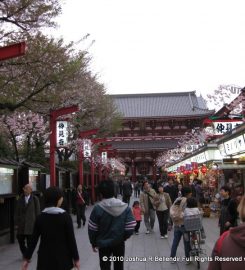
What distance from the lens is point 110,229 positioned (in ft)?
18.9

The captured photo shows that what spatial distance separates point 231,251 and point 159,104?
213ft

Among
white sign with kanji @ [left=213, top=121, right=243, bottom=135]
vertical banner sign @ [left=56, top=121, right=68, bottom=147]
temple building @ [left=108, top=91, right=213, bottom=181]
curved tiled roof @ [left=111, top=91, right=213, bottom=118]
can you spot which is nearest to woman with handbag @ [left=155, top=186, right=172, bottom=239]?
white sign with kanji @ [left=213, top=121, right=243, bottom=135]

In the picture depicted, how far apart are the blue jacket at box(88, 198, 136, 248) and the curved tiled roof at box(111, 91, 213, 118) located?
56.5 m

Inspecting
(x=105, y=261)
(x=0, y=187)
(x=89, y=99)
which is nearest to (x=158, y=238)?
(x=0, y=187)

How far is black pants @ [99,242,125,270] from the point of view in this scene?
5812 millimetres

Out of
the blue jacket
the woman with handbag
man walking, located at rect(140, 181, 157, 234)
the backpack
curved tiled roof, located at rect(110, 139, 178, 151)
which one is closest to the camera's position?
the blue jacket

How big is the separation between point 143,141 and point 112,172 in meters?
9.82

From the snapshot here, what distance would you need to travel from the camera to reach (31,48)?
12.1 metres

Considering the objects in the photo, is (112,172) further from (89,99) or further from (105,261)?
(105,261)

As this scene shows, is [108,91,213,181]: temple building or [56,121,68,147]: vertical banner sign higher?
[108,91,213,181]: temple building

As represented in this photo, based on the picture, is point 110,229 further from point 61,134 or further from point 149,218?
point 61,134

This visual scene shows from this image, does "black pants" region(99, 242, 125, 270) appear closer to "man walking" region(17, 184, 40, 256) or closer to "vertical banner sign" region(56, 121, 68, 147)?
"man walking" region(17, 184, 40, 256)

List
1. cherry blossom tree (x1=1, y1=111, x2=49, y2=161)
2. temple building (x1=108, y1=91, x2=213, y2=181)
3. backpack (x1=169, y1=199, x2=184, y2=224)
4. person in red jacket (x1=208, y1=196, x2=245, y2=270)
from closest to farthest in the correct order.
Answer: person in red jacket (x1=208, y1=196, x2=245, y2=270) → backpack (x1=169, y1=199, x2=184, y2=224) → cherry blossom tree (x1=1, y1=111, x2=49, y2=161) → temple building (x1=108, y1=91, x2=213, y2=181)

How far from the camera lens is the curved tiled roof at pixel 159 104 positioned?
64250 millimetres
